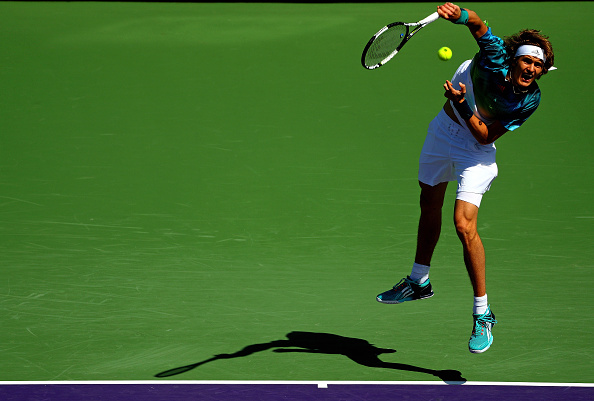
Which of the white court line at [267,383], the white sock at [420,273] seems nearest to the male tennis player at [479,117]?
the white court line at [267,383]

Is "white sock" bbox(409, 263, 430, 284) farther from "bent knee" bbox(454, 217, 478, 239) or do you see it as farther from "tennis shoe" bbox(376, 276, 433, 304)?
"bent knee" bbox(454, 217, 478, 239)

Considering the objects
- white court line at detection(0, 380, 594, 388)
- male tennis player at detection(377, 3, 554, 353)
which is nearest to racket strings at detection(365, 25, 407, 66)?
male tennis player at detection(377, 3, 554, 353)

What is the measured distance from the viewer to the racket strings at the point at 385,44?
230 inches

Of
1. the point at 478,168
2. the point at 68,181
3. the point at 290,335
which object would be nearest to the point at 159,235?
the point at 68,181

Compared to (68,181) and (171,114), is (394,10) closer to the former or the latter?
(171,114)

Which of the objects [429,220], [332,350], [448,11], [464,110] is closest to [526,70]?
[464,110]

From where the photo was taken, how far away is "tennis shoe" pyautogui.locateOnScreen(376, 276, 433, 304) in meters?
6.22

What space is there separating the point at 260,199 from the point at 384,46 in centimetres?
320

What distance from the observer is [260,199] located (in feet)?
29.1

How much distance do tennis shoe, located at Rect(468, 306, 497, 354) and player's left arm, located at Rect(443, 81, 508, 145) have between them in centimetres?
109

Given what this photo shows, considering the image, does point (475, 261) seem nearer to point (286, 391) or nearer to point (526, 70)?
point (526, 70)

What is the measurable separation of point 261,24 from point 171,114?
2.43m

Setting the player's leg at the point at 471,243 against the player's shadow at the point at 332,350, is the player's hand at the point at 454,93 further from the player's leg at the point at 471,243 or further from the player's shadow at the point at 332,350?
the player's shadow at the point at 332,350

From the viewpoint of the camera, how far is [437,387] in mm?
5301
